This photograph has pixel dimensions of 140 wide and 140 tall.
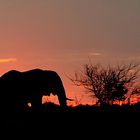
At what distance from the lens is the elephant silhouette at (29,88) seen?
1136 inches

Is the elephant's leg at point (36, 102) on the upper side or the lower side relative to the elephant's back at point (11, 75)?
lower

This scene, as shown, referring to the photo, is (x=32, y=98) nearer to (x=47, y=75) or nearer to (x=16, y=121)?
(x=47, y=75)

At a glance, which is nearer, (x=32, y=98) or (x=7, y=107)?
(x=7, y=107)

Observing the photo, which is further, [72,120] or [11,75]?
[11,75]

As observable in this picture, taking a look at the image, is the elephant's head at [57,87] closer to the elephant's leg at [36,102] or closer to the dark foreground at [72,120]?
the elephant's leg at [36,102]

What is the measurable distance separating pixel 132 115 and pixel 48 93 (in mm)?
10216

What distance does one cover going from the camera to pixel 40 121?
21.7 m

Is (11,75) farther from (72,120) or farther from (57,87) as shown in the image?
(72,120)

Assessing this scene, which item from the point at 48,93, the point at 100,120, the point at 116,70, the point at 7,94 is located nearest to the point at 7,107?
the point at 7,94

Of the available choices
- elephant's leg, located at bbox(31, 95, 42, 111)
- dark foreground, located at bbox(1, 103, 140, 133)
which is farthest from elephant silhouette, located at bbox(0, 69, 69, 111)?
dark foreground, located at bbox(1, 103, 140, 133)

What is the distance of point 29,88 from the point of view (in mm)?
30875

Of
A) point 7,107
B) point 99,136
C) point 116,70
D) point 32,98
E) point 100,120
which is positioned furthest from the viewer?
point 116,70

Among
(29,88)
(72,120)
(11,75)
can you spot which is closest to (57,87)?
(29,88)

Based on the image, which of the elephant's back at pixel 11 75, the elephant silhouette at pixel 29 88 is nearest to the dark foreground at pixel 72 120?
the elephant silhouette at pixel 29 88
